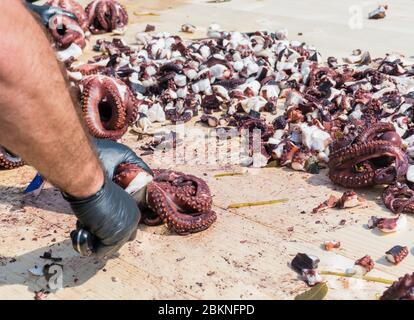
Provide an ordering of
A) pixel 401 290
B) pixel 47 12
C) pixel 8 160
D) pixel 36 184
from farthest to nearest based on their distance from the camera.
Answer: pixel 47 12
pixel 8 160
pixel 36 184
pixel 401 290

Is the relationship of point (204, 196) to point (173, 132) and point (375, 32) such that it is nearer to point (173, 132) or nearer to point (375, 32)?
point (173, 132)

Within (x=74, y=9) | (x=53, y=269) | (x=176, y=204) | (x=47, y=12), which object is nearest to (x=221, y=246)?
(x=176, y=204)

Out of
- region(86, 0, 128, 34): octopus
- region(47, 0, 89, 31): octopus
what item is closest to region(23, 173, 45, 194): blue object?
region(47, 0, 89, 31): octopus

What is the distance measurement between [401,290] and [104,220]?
130 cm

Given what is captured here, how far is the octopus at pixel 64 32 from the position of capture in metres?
6.39

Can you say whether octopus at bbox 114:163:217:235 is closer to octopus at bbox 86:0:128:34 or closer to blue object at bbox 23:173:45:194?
blue object at bbox 23:173:45:194

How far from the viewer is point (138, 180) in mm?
3525

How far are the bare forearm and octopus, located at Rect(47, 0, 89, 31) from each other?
4.60 meters

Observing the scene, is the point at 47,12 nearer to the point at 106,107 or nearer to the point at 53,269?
the point at 106,107

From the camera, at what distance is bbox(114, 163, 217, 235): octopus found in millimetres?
3459

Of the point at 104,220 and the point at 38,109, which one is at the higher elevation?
the point at 38,109

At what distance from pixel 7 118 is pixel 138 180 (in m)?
1.11

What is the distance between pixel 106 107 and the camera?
445 centimetres

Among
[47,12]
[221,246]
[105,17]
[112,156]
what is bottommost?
[221,246]
